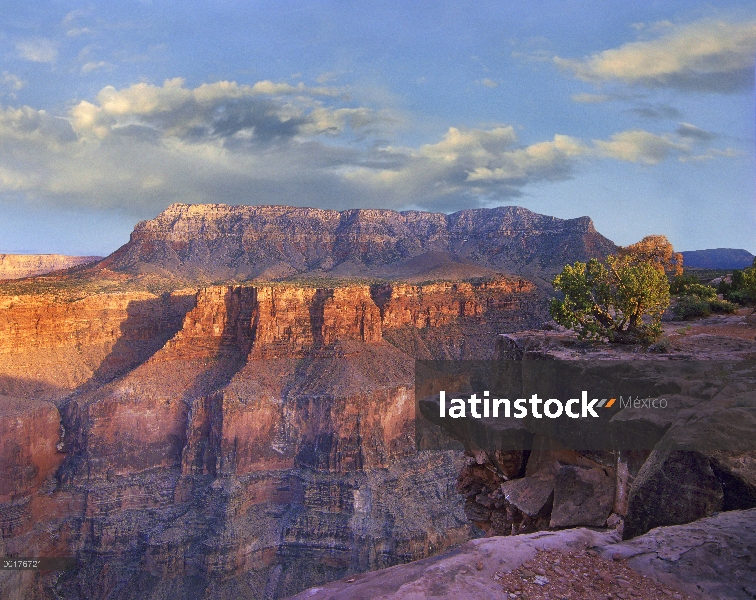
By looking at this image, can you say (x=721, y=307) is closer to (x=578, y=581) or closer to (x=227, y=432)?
(x=578, y=581)

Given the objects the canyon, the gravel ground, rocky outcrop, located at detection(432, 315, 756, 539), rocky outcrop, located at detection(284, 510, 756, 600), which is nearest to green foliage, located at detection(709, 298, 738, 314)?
the canyon

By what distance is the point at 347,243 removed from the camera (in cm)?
12119

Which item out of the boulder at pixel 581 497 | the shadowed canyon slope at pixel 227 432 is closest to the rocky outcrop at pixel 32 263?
the shadowed canyon slope at pixel 227 432

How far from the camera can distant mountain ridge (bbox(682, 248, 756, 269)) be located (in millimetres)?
107750

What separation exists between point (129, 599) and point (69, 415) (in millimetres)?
17551

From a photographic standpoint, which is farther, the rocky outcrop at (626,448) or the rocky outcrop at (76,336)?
the rocky outcrop at (76,336)

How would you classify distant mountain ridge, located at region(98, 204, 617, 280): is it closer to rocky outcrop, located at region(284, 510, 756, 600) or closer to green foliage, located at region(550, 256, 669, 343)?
green foliage, located at region(550, 256, 669, 343)

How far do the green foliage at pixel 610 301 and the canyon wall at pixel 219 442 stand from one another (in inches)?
1147

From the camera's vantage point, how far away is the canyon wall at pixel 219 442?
40.1 metres

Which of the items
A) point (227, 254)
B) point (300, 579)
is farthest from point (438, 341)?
point (227, 254)

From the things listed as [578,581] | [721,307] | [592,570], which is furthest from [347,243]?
[578,581]

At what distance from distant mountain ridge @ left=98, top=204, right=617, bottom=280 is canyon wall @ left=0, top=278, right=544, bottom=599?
38.9 m

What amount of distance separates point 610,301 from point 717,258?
384 feet

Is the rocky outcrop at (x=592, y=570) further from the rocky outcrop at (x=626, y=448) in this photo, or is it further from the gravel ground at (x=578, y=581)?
the rocky outcrop at (x=626, y=448)
